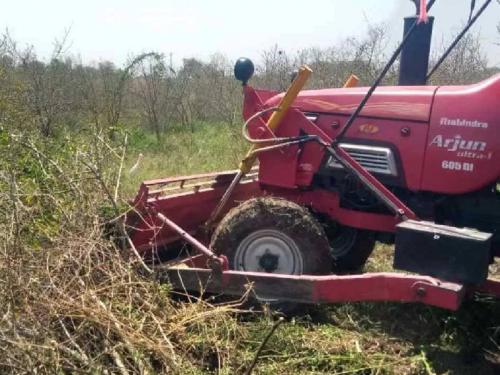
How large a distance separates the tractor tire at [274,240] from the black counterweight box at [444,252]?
0.65 meters

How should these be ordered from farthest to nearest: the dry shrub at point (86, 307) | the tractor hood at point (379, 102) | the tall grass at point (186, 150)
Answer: the tall grass at point (186, 150), the tractor hood at point (379, 102), the dry shrub at point (86, 307)

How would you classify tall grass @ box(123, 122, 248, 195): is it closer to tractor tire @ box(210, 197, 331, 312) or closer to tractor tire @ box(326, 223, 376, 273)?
tractor tire @ box(326, 223, 376, 273)

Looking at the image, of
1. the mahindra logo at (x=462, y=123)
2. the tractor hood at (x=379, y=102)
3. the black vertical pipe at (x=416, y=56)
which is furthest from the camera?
the black vertical pipe at (x=416, y=56)

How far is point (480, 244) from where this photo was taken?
3.25 m

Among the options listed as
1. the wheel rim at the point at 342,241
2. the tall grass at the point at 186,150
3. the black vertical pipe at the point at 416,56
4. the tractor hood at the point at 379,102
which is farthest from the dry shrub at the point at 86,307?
the tall grass at the point at 186,150

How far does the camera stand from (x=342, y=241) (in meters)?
4.92

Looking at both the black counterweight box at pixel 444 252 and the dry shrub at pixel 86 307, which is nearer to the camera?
the dry shrub at pixel 86 307

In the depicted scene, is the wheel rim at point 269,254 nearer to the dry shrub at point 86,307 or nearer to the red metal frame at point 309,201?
the red metal frame at point 309,201

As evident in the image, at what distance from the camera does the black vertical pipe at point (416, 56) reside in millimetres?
4227

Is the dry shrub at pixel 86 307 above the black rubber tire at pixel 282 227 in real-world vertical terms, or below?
below

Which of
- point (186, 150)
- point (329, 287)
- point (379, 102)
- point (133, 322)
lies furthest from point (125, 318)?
point (186, 150)

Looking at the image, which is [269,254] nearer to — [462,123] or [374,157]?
[374,157]

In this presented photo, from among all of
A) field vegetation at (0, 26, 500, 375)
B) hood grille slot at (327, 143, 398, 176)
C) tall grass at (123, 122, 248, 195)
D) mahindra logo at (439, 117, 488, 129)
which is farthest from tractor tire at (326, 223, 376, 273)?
tall grass at (123, 122, 248, 195)

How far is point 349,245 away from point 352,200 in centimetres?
64
